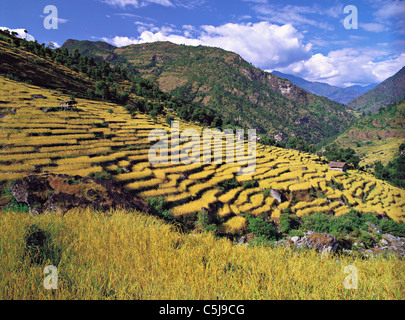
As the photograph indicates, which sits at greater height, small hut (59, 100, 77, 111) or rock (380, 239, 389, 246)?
small hut (59, 100, 77, 111)

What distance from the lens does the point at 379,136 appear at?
142 meters

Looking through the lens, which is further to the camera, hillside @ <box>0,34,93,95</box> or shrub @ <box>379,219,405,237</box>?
hillside @ <box>0,34,93,95</box>

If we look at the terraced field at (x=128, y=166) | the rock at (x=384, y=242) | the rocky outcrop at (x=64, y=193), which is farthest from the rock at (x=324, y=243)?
the rock at (x=384, y=242)

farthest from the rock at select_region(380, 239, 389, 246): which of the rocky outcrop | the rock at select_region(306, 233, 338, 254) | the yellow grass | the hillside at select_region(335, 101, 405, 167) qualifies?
the hillside at select_region(335, 101, 405, 167)

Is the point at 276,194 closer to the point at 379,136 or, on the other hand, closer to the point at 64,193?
the point at 64,193

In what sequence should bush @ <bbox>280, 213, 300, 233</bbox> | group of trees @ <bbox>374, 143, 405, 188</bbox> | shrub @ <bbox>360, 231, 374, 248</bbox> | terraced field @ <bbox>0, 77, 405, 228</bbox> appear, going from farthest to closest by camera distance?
group of trees @ <bbox>374, 143, 405, 188</bbox> < bush @ <bbox>280, 213, 300, 233</bbox> < shrub @ <bbox>360, 231, 374, 248</bbox> < terraced field @ <bbox>0, 77, 405, 228</bbox>

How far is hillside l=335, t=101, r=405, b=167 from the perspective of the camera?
373 ft

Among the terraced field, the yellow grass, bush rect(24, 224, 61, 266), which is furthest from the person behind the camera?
the terraced field

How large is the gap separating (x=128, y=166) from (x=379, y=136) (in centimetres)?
18720

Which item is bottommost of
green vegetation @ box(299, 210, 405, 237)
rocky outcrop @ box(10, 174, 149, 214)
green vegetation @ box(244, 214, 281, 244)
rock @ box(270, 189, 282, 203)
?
green vegetation @ box(299, 210, 405, 237)

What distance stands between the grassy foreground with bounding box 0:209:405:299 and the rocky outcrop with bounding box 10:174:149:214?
2917 mm

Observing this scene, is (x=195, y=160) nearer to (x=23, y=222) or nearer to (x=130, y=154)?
(x=130, y=154)

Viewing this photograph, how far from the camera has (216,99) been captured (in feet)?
593

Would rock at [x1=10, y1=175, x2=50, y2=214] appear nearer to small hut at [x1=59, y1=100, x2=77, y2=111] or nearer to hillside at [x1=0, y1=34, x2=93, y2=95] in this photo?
small hut at [x1=59, y1=100, x2=77, y2=111]
